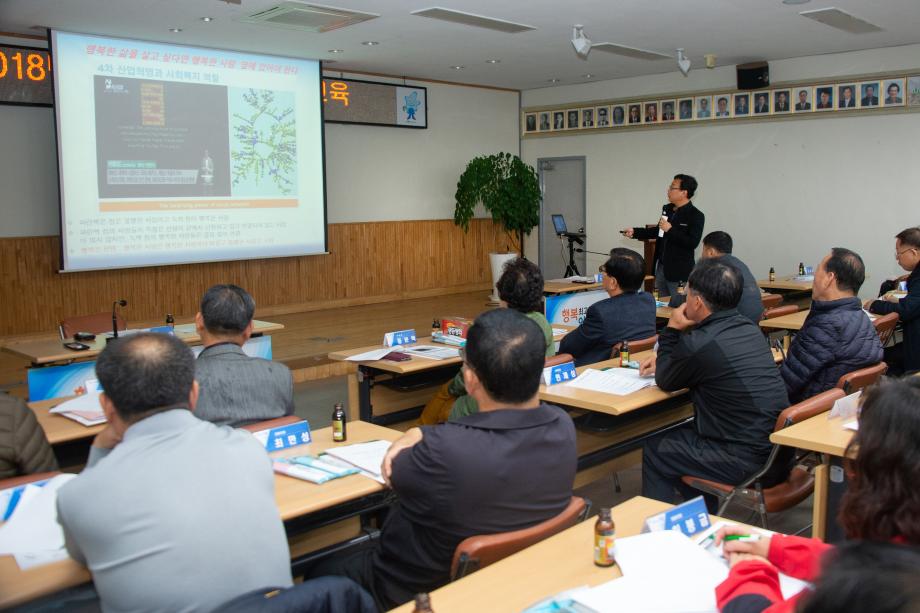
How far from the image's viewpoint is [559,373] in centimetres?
381

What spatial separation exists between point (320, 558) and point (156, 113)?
23.0 feet

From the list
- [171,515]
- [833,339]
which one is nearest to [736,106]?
[833,339]

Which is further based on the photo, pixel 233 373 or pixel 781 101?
pixel 781 101

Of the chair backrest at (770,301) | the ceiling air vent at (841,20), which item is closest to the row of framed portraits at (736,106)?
the ceiling air vent at (841,20)

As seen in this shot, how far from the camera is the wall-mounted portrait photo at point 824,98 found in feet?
32.2

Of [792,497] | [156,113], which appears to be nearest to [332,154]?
[156,113]

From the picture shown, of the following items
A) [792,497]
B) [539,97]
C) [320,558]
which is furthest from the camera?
[539,97]

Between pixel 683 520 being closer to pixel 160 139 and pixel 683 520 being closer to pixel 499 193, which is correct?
pixel 160 139

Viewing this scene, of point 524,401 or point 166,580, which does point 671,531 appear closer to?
point 524,401

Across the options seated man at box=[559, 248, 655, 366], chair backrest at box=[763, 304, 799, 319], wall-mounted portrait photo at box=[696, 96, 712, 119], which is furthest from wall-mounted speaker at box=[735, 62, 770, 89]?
seated man at box=[559, 248, 655, 366]

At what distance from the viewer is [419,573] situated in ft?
7.32

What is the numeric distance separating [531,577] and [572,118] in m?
11.1

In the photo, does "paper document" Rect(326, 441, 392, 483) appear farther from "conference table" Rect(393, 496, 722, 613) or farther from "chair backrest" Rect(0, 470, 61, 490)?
"chair backrest" Rect(0, 470, 61, 490)

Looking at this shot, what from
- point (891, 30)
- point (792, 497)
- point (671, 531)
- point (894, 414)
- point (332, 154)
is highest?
point (891, 30)
